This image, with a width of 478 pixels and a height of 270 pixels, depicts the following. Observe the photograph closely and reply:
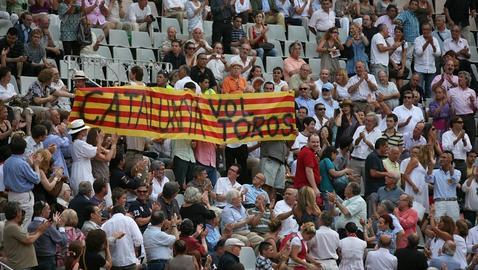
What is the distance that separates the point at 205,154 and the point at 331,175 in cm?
184

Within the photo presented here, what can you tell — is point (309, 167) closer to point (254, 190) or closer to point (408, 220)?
point (254, 190)

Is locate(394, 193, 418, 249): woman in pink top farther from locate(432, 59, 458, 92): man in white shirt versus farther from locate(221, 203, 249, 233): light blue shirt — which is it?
locate(432, 59, 458, 92): man in white shirt

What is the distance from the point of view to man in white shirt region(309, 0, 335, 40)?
3078 cm

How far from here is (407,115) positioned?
28344mm

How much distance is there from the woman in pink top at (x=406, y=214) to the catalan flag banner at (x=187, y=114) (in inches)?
90.3

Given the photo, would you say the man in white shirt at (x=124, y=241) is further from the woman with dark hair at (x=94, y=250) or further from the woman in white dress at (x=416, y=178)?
the woman in white dress at (x=416, y=178)

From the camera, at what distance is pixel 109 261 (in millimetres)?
20359

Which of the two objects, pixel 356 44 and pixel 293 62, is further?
pixel 356 44

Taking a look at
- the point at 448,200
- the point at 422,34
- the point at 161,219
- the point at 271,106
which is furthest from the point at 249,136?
the point at 422,34

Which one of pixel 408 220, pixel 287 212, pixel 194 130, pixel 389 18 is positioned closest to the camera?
pixel 287 212

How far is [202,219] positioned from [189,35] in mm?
7895

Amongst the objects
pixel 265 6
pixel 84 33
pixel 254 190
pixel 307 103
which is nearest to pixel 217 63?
pixel 307 103

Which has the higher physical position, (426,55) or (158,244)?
(426,55)

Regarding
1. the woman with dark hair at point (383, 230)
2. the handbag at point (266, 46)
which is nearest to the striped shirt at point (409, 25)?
the handbag at point (266, 46)
